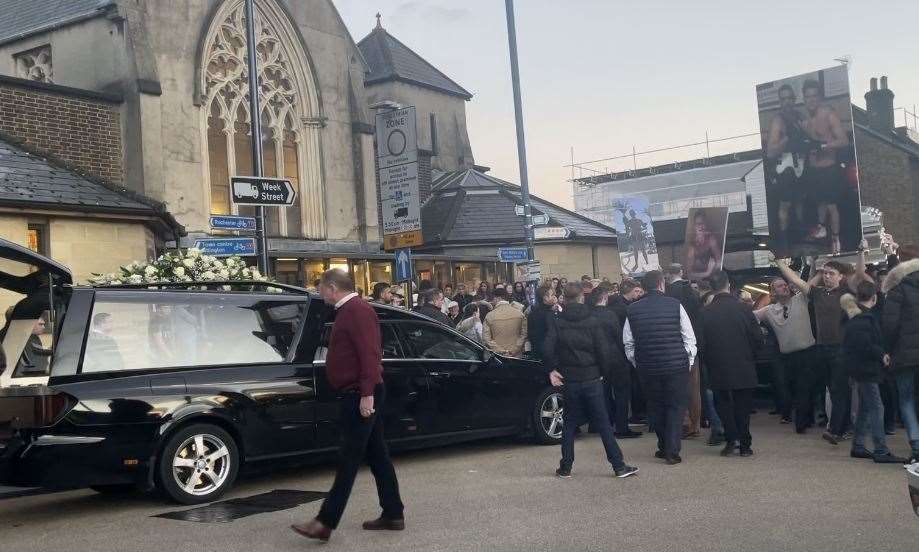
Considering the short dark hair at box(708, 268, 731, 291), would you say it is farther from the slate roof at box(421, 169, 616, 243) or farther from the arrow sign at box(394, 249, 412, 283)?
the slate roof at box(421, 169, 616, 243)

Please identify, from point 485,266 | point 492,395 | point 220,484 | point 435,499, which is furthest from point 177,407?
point 485,266

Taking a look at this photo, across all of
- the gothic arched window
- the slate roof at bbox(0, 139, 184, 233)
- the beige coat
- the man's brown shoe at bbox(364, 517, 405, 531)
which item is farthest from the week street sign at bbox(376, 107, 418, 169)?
the man's brown shoe at bbox(364, 517, 405, 531)

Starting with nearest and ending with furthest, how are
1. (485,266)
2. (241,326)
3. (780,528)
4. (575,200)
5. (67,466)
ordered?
(780,528) < (67,466) < (241,326) < (485,266) < (575,200)

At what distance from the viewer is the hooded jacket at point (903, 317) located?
892 cm

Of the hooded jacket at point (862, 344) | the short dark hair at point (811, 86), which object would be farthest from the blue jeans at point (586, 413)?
the short dark hair at point (811, 86)

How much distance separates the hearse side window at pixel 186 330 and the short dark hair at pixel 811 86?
11.7 metres

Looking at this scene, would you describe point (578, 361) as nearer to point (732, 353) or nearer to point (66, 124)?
point (732, 353)

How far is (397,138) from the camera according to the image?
2127cm

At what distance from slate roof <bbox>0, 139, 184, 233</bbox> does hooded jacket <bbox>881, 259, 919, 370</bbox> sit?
1315 centimetres

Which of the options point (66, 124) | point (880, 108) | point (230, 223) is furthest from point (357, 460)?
point (880, 108)

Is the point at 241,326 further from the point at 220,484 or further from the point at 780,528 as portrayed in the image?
the point at 780,528

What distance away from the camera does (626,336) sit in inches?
400

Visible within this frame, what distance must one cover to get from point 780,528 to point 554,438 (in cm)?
468

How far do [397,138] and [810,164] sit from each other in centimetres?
833
